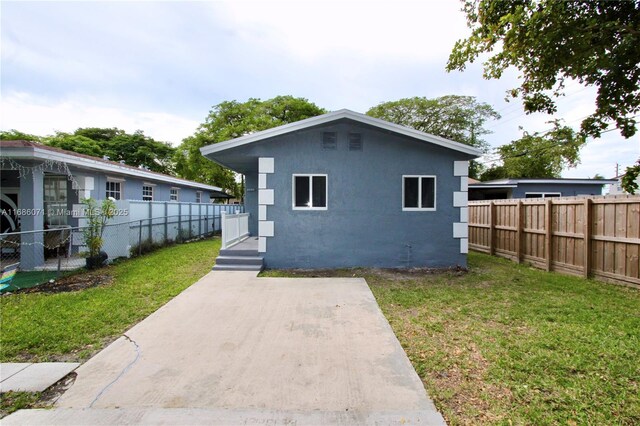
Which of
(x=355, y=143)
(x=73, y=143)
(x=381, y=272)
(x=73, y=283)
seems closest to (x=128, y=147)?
(x=73, y=143)

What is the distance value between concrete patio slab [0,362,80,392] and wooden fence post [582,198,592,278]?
9314 mm

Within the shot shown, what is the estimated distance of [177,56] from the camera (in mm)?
9766

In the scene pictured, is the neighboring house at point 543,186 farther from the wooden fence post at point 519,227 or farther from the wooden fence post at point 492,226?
the wooden fence post at point 519,227

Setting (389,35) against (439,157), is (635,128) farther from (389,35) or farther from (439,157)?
(389,35)

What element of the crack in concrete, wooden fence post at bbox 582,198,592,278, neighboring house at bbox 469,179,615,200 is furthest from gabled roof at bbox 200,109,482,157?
neighboring house at bbox 469,179,615,200

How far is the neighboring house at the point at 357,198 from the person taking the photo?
7.79 m

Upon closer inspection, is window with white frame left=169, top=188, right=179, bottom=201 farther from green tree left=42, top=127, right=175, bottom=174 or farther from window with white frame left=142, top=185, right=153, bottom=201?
green tree left=42, top=127, right=175, bottom=174

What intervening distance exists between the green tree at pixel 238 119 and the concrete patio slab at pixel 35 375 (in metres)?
22.3

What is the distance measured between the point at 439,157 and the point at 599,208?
11.6ft

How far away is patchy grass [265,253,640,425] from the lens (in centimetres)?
246

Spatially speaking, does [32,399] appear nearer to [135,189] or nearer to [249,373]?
[249,373]

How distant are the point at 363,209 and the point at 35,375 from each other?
21.5 feet

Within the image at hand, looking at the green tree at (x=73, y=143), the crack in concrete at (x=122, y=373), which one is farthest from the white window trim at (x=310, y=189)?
the green tree at (x=73, y=143)

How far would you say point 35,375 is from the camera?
2943mm
